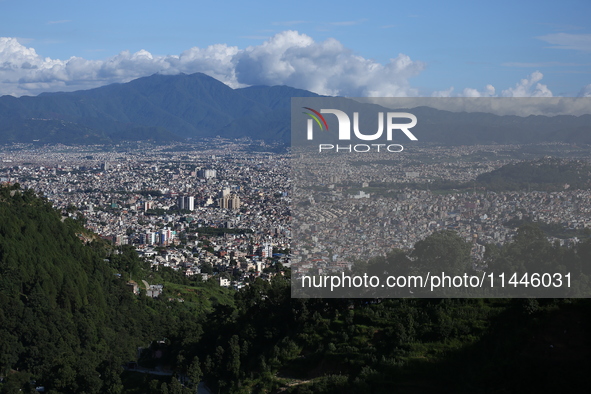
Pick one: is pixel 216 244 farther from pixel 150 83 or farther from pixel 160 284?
pixel 150 83

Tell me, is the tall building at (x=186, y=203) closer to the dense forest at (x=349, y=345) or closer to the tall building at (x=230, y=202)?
the tall building at (x=230, y=202)

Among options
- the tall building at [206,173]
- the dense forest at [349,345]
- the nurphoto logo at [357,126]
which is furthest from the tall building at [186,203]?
the nurphoto logo at [357,126]

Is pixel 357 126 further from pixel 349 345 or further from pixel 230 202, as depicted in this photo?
pixel 230 202

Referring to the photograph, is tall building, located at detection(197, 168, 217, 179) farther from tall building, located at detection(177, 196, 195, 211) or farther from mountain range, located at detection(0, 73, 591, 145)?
mountain range, located at detection(0, 73, 591, 145)

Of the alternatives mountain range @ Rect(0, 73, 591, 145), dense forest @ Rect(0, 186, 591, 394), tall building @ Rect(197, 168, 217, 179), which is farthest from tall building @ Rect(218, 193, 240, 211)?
mountain range @ Rect(0, 73, 591, 145)

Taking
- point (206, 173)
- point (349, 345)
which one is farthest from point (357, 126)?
point (206, 173)

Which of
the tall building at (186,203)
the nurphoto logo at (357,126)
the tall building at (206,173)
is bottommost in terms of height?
the tall building at (186,203)
